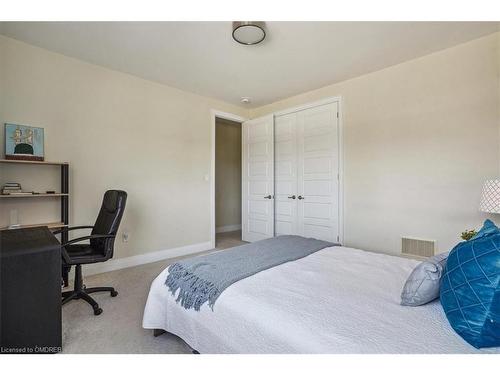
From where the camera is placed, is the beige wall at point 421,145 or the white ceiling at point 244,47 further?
the beige wall at point 421,145

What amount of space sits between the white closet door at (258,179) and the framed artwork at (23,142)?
300 centimetres

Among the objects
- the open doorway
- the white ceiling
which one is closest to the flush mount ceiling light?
the white ceiling

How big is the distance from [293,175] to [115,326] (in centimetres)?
302

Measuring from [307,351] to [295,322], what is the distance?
0.41 ft

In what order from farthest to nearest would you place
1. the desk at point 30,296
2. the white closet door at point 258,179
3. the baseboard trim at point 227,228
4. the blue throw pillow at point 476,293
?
the baseboard trim at point 227,228 < the white closet door at point 258,179 < the desk at point 30,296 < the blue throw pillow at point 476,293

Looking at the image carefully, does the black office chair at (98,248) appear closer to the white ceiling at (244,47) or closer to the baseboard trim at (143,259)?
the baseboard trim at (143,259)

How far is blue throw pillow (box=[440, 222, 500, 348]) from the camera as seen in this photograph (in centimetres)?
89

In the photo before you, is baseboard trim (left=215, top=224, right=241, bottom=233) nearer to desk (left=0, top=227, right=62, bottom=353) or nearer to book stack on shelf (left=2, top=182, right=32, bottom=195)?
book stack on shelf (left=2, top=182, right=32, bottom=195)

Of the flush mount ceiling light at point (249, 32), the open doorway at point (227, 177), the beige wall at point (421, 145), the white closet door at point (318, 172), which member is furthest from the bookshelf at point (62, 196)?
the open doorway at point (227, 177)

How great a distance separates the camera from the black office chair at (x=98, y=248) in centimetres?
212

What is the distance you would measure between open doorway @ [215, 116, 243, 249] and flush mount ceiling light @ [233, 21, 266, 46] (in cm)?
348

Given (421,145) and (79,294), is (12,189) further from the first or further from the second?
(421,145)
